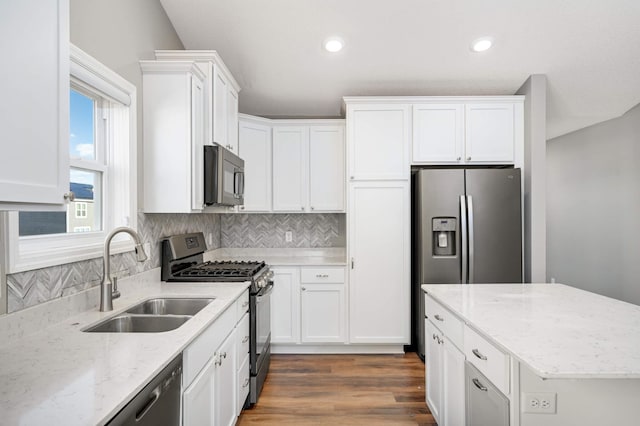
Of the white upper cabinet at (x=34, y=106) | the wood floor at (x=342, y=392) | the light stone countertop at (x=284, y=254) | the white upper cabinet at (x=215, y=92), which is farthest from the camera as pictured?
the light stone countertop at (x=284, y=254)

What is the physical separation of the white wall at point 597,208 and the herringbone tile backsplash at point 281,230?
3312 millimetres

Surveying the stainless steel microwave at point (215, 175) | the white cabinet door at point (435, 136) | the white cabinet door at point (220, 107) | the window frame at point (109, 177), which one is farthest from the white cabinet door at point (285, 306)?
the white cabinet door at point (435, 136)

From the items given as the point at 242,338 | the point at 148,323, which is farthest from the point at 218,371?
the point at 242,338

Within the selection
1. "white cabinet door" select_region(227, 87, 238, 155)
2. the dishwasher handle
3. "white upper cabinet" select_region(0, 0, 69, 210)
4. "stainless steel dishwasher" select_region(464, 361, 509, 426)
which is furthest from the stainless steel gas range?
"white upper cabinet" select_region(0, 0, 69, 210)

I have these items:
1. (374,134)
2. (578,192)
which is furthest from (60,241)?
(578,192)

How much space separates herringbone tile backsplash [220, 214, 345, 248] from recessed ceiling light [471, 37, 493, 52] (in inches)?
82.1

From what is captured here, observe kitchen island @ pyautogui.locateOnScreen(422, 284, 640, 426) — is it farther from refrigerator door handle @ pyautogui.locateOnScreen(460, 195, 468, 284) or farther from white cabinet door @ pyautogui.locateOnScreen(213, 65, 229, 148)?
white cabinet door @ pyautogui.locateOnScreen(213, 65, 229, 148)

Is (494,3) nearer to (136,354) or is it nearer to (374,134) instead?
(374,134)

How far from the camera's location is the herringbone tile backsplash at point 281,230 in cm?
398

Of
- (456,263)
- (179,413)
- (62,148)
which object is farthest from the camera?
(456,263)

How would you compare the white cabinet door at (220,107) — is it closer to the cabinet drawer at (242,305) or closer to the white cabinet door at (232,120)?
the white cabinet door at (232,120)

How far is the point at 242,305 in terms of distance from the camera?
2289 millimetres

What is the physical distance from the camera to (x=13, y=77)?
822 mm

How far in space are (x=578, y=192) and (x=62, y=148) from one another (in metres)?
5.60
